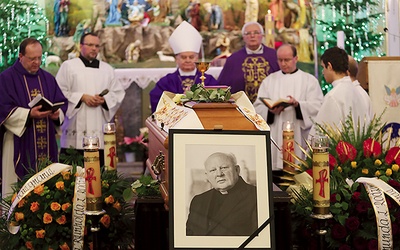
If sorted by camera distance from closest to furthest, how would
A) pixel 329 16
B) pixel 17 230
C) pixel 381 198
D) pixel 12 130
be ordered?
pixel 381 198 < pixel 17 230 < pixel 12 130 < pixel 329 16

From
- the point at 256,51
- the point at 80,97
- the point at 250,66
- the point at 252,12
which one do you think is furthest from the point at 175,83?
the point at 252,12

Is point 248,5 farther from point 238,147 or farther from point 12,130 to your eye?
point 238,147

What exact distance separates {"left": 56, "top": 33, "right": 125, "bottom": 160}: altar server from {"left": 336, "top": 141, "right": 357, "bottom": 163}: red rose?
3965 mm

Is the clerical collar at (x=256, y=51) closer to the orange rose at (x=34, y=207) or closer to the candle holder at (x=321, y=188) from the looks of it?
the orange rose at (x=34, y=207)

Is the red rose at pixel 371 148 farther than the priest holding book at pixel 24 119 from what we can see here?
No

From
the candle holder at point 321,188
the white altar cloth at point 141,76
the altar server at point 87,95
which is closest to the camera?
the candle holder at point 321,188

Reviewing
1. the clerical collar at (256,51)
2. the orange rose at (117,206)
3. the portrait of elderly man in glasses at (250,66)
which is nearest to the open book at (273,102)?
the portrait of elderly man in glasses at (250,66)

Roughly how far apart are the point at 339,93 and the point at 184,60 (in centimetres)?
189

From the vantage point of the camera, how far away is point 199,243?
3.63 meters

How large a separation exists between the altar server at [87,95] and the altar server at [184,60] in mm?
767

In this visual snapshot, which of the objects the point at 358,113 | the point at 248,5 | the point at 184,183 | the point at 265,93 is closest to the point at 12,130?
the point at 265,93

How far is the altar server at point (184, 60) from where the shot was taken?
762 cm

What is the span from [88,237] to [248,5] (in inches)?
359

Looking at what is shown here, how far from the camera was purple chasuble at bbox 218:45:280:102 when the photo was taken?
28.9 feet
